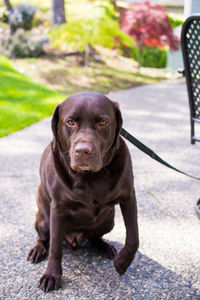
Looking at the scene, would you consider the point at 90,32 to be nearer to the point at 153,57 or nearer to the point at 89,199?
the point at 153,57

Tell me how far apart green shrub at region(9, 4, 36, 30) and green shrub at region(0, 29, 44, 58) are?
1994mm

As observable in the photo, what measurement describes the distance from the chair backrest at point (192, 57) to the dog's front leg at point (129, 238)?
3.99ft

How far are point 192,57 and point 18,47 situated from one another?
9.82 m

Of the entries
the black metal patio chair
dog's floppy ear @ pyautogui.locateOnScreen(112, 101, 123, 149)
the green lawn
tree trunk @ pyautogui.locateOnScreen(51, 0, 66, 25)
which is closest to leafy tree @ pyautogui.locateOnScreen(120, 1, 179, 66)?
tree trunk @ pyautogui.locateOnScreen(51, 0, 66, 25)

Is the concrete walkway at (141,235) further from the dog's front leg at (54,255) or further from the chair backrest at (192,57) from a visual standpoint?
the chair backrest at (192,57)

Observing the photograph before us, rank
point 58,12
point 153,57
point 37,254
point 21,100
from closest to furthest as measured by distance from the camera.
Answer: point 37,254 → point 21,100 → point 58,12 → point 153,57

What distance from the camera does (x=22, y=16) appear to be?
49.0 feet

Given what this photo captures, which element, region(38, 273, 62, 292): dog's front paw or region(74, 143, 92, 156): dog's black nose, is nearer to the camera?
region(74, 143, 92, 156): dog's black nose

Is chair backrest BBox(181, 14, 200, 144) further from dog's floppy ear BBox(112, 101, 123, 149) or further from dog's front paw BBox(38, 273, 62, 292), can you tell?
dog's front paw BBox(38, 273, 62, 292)

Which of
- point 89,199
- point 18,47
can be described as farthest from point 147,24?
point 89,199

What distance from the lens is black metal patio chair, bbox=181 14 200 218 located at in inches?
118

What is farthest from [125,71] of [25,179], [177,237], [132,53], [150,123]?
[177,237]

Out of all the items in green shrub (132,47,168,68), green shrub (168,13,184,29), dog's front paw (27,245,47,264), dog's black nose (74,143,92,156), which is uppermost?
dog's black nose (74,143,92,156)

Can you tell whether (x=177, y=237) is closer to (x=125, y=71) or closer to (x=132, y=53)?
(x=125, y=71)
